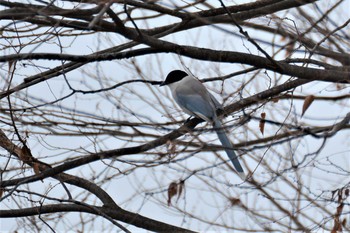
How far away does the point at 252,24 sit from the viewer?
202 inches

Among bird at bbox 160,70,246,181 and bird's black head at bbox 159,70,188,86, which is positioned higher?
bird's black head at bbox 159,70,188,86

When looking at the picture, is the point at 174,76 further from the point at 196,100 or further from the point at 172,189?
the point at 172,189

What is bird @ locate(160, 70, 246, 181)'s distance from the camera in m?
4.49

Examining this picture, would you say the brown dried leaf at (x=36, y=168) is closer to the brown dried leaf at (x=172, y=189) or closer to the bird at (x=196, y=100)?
the brown dried leaf at (x=172, y=189)

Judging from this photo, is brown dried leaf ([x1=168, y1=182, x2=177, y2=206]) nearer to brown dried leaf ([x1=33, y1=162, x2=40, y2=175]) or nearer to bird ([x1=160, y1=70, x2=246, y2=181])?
bird ([x1=160, y1=70, x2=246, y2=181])

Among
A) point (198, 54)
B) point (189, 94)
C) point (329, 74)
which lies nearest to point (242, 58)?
point (198, 54)

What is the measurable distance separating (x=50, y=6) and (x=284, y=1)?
1.86m

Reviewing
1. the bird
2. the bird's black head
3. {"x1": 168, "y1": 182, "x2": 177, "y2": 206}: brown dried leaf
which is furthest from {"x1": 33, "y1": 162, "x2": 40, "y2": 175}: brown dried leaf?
the bird's black head

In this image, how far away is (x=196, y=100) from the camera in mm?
4996

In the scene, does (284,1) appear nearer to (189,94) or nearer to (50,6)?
(189,94)

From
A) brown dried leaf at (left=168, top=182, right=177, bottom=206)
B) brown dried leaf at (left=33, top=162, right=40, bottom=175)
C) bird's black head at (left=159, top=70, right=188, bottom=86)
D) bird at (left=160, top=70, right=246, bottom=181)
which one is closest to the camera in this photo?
brown dried leaf at (left=168, top=182, right=177, bottom=206)

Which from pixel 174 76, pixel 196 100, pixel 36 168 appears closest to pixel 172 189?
pixel 36 168

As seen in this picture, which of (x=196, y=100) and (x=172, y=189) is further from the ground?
(x=196, y=100)

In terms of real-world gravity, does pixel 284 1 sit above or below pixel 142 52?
above
